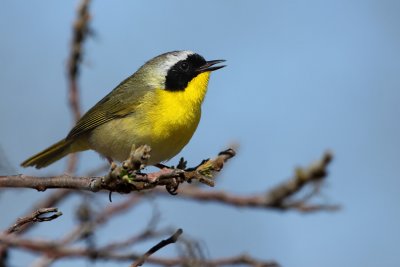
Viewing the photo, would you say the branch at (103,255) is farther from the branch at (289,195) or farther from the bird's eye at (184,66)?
the bird's eye at (184,66)

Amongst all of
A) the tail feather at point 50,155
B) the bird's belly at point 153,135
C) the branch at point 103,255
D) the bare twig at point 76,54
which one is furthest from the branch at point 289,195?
the tail feather at point 50,155

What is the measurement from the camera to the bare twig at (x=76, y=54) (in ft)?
9.04

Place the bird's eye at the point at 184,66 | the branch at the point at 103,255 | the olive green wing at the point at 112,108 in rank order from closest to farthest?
1. the branch at the point at 103,255
2. the olive green wing at the point at 112,108
3. the bird's eye at the point at 184,66

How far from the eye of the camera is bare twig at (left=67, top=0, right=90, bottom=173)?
9.04ft

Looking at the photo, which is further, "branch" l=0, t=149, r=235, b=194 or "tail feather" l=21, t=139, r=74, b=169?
"tail feather" l=21, t=139, r=74, b=169

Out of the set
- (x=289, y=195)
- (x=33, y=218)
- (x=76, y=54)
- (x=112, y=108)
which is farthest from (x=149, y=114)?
(x=33, y=218)

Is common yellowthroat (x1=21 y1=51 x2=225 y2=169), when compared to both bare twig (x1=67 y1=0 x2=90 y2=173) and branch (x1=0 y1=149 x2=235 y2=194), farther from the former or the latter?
branch (x1=0 y1=149 x2=235 y2=194)

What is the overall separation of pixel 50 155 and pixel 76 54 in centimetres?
168

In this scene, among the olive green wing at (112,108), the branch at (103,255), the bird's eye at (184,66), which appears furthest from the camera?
the bird's eye at (184,66)

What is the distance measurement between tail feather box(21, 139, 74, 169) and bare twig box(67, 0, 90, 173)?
1326 millimetres

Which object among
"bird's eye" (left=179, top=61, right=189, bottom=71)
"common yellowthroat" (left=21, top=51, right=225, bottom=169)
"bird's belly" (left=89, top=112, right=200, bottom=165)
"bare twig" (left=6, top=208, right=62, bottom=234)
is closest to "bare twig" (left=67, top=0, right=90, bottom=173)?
"bird's belly" (left=89, top=112, right=200, bottom=165)

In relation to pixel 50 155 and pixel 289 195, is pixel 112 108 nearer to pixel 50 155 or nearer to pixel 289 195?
pixel 50 155

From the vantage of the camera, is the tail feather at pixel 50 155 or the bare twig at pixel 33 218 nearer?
the bare twig at pixel 33 218

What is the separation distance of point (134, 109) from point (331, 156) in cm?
230
